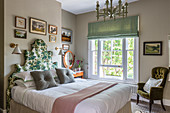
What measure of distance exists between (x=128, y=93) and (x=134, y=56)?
1600 mm

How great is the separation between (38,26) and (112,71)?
9.04 feet

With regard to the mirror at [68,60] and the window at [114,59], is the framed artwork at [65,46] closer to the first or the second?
the mirror at [68,60]

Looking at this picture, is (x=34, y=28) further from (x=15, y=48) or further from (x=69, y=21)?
(x=69, y=21)

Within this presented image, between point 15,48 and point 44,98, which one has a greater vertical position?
point 15,48

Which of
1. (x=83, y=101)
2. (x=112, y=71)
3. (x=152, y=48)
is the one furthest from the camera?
(x=112, y=71)

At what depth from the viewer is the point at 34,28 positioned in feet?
10.8

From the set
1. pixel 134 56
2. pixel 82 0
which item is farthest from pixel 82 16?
pixel 134 56

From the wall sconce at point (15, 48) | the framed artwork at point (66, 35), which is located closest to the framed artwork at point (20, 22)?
the wall sconce at point (15, 48)

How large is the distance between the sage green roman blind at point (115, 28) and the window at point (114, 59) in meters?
0.20

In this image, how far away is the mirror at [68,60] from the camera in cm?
453

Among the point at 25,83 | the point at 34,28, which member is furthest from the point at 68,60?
the point at 25,83

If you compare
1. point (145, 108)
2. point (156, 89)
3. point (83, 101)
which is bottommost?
point (145, 108)

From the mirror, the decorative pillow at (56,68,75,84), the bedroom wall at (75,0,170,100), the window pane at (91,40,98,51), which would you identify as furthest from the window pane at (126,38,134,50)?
the decorative pillow at (56,68,75,84)

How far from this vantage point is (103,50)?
181 inches
